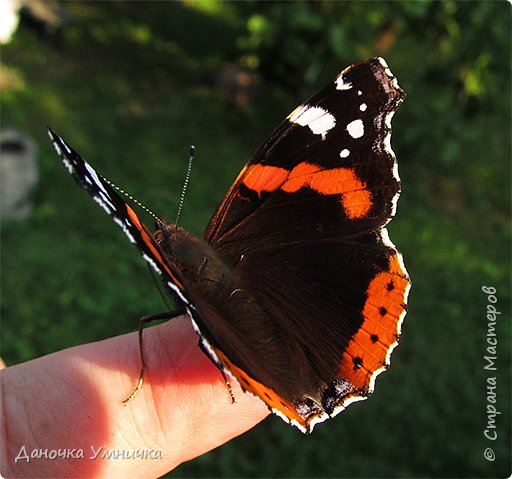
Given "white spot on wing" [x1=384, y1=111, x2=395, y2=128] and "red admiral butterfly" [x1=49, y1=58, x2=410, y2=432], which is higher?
"white spot on wing" [x1=384, y1=111, x2=395, y2=128]

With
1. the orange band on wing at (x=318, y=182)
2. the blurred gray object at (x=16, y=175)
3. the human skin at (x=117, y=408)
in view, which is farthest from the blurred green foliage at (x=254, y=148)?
the orange band on wing at (x=318, y=182)

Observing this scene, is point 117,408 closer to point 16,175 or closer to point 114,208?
point 114,208

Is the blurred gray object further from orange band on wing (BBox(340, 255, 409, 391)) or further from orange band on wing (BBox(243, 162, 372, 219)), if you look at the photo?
orange band on wing (BBox(340, 255, 409, 391))

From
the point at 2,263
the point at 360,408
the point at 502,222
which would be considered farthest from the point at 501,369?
the point at 2,263

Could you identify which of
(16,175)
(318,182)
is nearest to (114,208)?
(318,182)

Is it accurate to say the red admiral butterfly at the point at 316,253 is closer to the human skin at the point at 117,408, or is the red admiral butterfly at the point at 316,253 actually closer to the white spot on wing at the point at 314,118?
the white spot on wing at the point at 314,118

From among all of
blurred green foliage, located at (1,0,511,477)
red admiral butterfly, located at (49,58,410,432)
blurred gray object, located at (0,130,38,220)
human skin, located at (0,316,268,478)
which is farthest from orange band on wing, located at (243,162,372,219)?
blurred gray object, located at (0,130,38,220)
